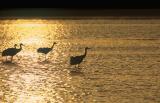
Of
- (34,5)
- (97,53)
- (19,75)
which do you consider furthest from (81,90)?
(34,5)

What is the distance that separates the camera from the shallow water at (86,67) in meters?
16.6

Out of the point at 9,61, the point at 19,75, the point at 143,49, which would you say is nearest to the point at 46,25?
the point at 143,49

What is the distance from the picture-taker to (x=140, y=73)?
19.6 meters

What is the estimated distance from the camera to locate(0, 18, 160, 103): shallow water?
1661cm

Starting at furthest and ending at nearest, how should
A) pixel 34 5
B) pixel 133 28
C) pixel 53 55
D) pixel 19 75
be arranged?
pixel 34 5
pixel 133 28
pixel 53 55
pixel 19 75

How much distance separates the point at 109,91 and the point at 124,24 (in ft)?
61.3

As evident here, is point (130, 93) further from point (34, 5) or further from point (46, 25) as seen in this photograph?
point (34, 5)

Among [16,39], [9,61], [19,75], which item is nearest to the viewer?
[19,75]

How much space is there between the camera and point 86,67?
67.8 feet

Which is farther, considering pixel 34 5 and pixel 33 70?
pixel 34 5

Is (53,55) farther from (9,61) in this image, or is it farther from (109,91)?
(109,91)

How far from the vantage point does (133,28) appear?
32.8 m

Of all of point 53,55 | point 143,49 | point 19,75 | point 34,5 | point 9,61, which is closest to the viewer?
point 19,75

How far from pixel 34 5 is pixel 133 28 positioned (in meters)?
18.3
